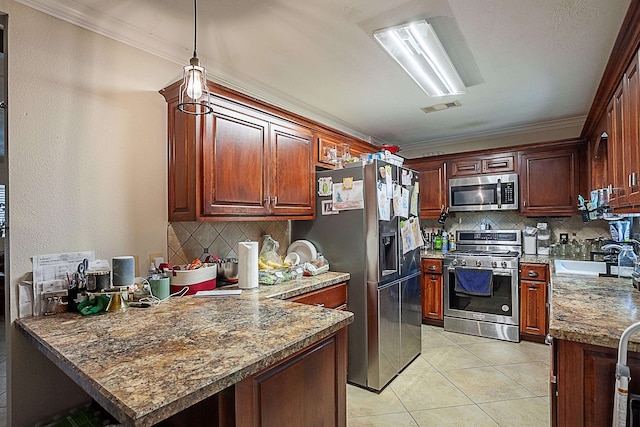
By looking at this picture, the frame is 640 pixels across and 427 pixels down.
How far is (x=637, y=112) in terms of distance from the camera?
5.41 ft

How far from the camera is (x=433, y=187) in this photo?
4484mm

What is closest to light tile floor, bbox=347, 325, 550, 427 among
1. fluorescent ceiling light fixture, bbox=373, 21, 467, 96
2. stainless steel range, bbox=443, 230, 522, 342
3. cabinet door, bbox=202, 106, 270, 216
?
stainless steel range, bbox=443, 230, 522, 342

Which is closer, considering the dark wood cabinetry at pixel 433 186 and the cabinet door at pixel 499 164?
the cabinet door at pixel 499 164

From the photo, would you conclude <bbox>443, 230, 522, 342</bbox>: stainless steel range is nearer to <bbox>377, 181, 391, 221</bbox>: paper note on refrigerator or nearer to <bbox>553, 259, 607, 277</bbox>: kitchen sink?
<bbox>553, 259, 607, 277</bbox>: kitchen sink

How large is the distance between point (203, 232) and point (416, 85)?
215 centimetres

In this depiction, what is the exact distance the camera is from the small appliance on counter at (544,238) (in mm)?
3945

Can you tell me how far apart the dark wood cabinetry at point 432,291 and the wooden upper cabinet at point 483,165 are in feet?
3.98

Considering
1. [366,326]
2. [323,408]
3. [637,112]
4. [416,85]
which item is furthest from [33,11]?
[637,112]

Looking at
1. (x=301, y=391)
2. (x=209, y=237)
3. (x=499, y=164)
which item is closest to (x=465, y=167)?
(x=499, y=164)

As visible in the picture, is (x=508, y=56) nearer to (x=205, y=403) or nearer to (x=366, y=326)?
(x=366, y=326)

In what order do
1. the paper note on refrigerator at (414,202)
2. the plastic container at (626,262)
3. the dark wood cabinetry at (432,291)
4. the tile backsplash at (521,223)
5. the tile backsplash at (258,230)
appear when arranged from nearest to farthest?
1. the tile backsplash at (258,230)
2. the plastic container at (626,262)
3. the paper note on refrigerator at (414,202)
4. the tile backsplash at (521,223)
5. the dark wood cabinetry at (432,291)

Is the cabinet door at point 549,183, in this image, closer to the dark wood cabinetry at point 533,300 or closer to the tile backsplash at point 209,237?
the dark wood cabinetry at point 533,300

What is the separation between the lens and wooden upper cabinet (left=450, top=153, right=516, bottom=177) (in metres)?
4.00

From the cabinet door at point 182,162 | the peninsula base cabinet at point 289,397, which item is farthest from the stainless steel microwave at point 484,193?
the cabinet door at point 182,162
